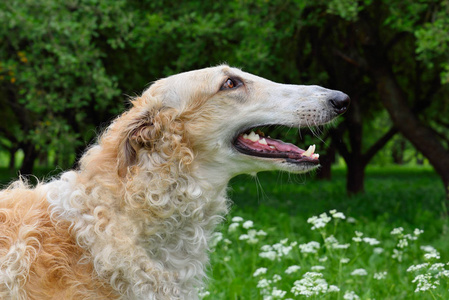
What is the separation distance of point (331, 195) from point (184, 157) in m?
10.2

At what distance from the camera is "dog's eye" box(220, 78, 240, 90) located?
3.57 meters

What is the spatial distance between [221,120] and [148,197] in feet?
2.37

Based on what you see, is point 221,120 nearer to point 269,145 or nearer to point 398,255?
point 269,145

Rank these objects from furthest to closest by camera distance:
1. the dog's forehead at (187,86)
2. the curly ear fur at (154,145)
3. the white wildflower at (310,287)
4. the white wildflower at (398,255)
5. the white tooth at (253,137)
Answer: the white wildflower at (398,255)
the white wildflower at (310,287)
the white tooth at (253,137)
the dog's forehead at (187,86)
the curly ear fur at (154,145)

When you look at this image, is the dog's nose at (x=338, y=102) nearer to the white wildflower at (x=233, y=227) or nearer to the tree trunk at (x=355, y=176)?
the white wildflower at (x=233, y=227)

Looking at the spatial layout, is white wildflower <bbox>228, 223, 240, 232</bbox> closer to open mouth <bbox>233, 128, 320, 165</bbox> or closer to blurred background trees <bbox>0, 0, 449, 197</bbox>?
blurred background trees <bbox>0, 0, 449, 197</bbox>

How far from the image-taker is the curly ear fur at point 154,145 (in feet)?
10.7

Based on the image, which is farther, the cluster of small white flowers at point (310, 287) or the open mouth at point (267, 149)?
the cluster of small white flowers at point (310, 287)

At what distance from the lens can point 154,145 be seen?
3.29m

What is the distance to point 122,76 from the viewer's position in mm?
12664

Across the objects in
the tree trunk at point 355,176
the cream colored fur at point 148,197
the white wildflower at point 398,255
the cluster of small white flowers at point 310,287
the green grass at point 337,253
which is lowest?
the tree trunk at point 355,176

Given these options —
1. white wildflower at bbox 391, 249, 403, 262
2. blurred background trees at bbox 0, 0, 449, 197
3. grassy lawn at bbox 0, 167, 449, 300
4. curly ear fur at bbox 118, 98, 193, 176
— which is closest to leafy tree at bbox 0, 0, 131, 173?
blurred background trees at bbox 0, 0, 449, 197

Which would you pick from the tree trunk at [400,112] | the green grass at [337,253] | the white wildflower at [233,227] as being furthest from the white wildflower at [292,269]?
the tree trunk at [400,112]

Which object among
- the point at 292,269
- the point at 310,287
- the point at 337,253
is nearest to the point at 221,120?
the point at 310,287
